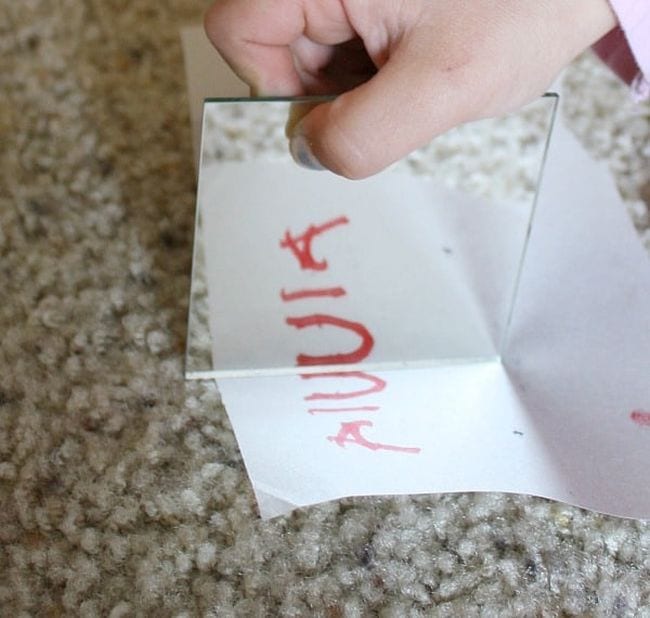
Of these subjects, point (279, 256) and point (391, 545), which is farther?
point (279, 256)

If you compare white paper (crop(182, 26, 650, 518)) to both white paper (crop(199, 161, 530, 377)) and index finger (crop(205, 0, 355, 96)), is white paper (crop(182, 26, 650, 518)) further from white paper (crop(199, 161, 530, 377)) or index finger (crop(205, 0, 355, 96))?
index finger (crop(205, 0, 355, 96))

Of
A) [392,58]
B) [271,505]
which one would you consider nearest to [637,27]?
[392,58]

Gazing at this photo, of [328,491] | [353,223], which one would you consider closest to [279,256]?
[353,223]

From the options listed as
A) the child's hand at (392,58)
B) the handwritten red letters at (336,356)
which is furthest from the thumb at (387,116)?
the handwritten red letters at (336,356)

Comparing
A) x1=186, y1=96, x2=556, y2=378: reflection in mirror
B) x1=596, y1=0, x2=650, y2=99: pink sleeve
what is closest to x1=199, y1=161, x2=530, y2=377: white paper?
x1=186, y1=96, x2=556, y2=378: reflection in mirror

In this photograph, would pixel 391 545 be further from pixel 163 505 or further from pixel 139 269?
pixel 139 269

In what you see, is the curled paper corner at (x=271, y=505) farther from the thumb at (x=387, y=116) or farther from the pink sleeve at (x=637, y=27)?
the pink sleeve at (x=637, y=27)
